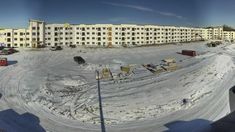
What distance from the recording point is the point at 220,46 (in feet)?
5.99

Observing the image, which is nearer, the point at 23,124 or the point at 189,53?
the point at 23,124

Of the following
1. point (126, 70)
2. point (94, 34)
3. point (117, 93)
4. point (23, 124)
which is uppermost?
point (94, 34)

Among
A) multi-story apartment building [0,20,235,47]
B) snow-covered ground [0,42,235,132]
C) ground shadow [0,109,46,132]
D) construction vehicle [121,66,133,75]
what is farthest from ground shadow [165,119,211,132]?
ground shadow [0,109,46,132]

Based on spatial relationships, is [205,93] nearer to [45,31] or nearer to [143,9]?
[143,9]

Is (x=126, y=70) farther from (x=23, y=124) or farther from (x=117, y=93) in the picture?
(x=23, y=124)

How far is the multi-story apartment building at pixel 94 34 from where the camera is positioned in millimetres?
1567

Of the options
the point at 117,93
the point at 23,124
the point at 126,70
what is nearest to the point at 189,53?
the point at 126,70

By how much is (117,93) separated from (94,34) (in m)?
0.32

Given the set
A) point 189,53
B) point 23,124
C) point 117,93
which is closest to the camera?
point 117,93

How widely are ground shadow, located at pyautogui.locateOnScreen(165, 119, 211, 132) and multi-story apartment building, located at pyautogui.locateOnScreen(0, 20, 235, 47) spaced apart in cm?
43

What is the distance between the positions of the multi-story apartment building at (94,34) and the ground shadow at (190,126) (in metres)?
0.43

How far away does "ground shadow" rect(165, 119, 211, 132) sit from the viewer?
5.11 ft

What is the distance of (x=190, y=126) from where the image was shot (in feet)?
5.19

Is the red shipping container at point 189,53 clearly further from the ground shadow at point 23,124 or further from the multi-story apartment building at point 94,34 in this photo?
the ground shadow at point 23,124
